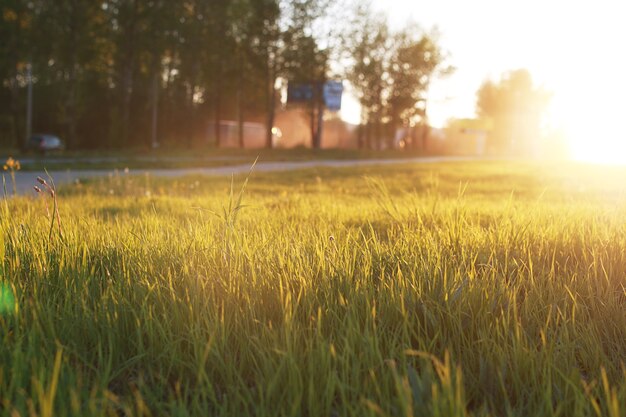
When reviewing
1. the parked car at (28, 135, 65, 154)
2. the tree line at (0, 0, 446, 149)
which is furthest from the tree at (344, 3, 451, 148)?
the parked car at (28, 135, 65, 154)

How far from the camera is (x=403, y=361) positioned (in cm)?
167

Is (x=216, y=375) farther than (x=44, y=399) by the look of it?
Yes

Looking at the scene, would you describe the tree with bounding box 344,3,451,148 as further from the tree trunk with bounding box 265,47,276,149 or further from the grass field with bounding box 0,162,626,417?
the grass field with bounding box 0,162,626,417

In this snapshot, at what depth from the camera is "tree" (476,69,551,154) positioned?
80.1 metres

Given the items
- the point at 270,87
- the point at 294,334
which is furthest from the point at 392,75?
the point at 294,334

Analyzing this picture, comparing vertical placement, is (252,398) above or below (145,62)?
below

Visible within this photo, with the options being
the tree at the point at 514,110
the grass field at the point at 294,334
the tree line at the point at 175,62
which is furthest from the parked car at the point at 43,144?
the tree at the point at 514,110

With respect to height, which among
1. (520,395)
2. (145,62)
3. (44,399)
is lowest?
(520,395)

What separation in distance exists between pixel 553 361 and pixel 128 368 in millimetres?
1327

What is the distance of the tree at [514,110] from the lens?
80062mm

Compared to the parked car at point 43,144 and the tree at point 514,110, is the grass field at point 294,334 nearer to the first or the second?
the parked car at point 43,144

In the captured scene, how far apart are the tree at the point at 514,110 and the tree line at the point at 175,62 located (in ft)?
102

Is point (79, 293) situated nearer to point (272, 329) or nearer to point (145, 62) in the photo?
point (272, 329)

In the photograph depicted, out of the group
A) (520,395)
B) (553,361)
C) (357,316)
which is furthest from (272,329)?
(553,361)
